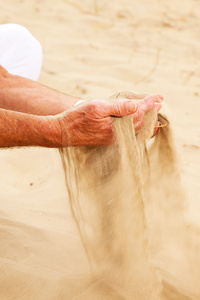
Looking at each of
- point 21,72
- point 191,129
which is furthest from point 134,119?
point 191,129

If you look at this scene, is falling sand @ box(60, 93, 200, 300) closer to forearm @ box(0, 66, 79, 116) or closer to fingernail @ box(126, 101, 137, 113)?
fingernail @ box(126, 101, 137, 113)

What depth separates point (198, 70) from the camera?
114 inches

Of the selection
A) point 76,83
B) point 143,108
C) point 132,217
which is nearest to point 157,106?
point 143,108

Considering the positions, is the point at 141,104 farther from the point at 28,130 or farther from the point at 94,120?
the point at 28,130

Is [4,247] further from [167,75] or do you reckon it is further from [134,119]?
[167,75]

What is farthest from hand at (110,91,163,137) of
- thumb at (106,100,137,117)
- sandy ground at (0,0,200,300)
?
sandy ground at (0,0,200,300)

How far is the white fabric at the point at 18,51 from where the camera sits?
191cm

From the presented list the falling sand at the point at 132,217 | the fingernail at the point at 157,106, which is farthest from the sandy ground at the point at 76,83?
the fingernail at the point at 157,106

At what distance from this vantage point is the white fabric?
1.91m

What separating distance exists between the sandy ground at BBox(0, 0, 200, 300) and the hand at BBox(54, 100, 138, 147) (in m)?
0.36

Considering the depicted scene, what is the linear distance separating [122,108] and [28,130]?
→ 0.87 ft

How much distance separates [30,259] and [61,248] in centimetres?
11

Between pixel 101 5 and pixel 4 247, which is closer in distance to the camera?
pixel 4 247

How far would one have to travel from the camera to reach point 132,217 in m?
1.17
